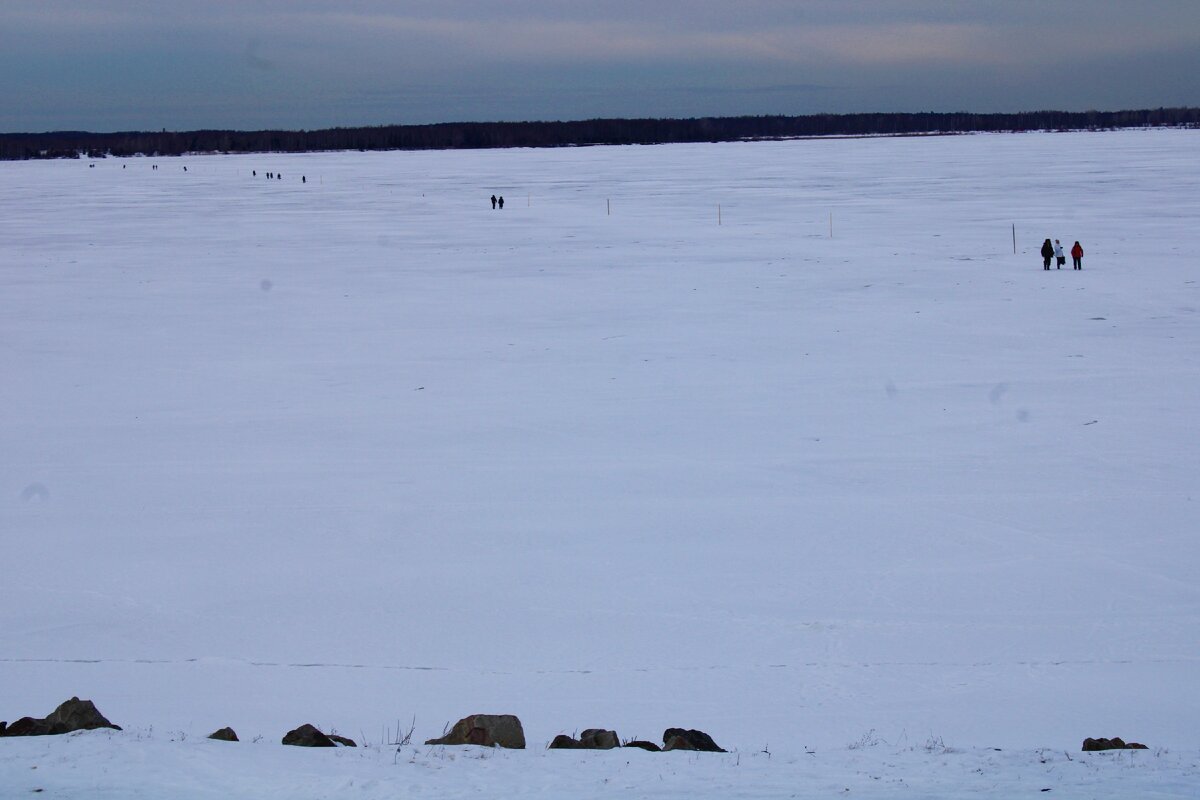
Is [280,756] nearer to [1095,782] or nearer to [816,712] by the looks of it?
[816,712]

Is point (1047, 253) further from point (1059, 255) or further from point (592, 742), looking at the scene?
point (592, 742)

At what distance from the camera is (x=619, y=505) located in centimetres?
923

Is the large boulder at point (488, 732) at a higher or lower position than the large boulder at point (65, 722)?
lower

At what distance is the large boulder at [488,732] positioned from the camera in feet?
16.8

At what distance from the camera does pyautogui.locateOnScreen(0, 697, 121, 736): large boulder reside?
5.12 metres

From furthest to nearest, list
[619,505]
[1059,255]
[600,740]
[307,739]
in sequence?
[1059,255] < [619,505] < [600,740] < [307,739]

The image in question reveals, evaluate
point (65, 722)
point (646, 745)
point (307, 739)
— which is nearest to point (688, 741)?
point (646, 745)

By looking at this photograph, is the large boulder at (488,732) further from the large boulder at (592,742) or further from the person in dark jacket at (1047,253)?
the person in dark jacket at (1047,253)

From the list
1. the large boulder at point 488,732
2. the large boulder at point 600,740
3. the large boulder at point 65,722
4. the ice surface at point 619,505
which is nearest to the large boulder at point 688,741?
the large boulder at point 600,740

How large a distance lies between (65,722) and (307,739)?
1020mm

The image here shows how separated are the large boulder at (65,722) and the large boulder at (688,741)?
217cm

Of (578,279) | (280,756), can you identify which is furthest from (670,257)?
(280,756)

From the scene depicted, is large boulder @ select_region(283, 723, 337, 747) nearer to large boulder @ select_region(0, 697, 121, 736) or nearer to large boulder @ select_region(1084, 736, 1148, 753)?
large boulder @ select_region(0, 697, 121, 736)

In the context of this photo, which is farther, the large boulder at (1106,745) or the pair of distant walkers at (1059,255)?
the pair of distant walkers at (1059,255)
